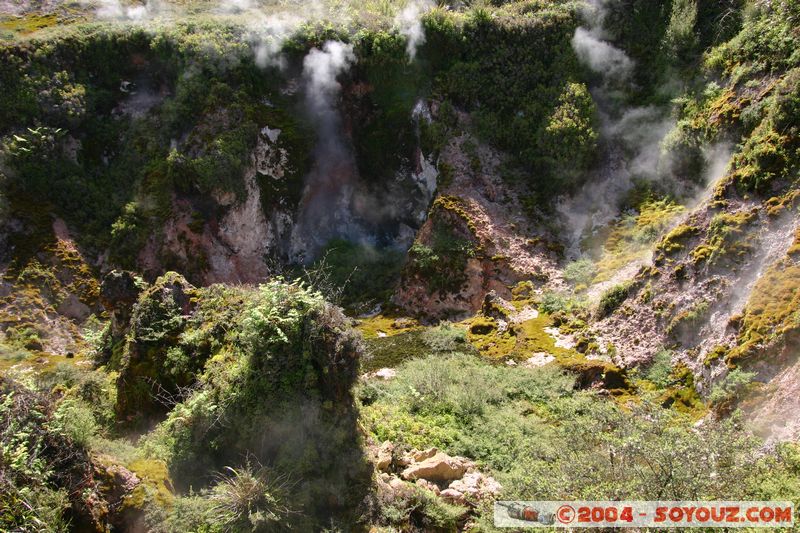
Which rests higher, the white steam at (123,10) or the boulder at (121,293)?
the white steam at (123,10)

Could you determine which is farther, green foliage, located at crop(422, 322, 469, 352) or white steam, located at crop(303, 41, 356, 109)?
white steam, located at crop(303, 41, 356, 109)

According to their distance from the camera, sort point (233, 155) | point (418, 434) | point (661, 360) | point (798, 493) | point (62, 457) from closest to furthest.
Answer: point (798, 493) → point (62, 457) → point (418, 434) → point (661, 360) → point (233, 155)

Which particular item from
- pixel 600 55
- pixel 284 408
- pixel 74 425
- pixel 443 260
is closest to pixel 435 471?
pixel 284 408

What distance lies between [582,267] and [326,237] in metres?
10.1

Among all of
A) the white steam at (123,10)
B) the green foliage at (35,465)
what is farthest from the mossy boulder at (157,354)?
the white steam at (123,10)

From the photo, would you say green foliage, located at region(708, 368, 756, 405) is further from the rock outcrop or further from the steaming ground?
the steaming ground

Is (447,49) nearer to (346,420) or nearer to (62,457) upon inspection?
(346,420)

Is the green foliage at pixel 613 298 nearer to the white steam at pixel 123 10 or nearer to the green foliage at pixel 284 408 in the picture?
the green foliage at pixel 284 408

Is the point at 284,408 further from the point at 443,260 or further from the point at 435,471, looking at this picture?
the point at 443,260

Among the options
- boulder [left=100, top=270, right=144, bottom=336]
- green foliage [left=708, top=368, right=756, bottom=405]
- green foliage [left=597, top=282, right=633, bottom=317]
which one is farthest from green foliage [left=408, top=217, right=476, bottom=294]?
boulder [left=100, top=270, right=144, bottom=336]

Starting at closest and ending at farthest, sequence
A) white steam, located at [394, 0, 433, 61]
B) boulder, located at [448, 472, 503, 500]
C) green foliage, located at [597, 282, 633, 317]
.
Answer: boulder, located at [448, 472, 503, 500], green foliage, located at [597, 282, 633, 317], white steam, located at [394, 0, 433, 61]

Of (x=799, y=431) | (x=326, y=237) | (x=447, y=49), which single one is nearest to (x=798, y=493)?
(x=799, y=431)

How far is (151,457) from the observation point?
793 centimetres

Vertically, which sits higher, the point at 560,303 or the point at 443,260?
the point at 443,260
